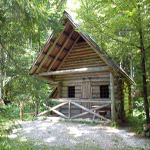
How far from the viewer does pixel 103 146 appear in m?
5.17

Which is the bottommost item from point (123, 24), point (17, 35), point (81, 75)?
point (81, 75)

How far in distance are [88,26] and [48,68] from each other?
5.55 metres

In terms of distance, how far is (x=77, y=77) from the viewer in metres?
11.5

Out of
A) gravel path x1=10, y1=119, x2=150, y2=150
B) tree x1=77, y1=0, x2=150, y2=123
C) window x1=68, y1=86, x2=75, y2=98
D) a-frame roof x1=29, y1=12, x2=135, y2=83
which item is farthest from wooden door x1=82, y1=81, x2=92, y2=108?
tree x1=77, y1=0, x2=150, y2=123

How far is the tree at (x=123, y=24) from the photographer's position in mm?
5564

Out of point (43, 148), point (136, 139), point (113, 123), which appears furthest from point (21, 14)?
point (113, 123)

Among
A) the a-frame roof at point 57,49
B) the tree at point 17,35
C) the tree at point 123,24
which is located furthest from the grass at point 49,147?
the a-frame roof at point 57,49

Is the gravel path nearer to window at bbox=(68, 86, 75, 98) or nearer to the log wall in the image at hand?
the log wall

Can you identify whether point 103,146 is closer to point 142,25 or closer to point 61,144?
point 61,144

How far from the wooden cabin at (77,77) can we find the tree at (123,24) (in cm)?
277

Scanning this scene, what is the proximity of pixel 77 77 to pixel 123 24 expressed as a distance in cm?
613

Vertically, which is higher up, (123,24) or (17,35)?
(123,24)

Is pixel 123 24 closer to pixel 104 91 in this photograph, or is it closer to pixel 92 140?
pixel 92 140

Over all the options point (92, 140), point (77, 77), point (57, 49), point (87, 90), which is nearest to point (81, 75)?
point (77, 77)
